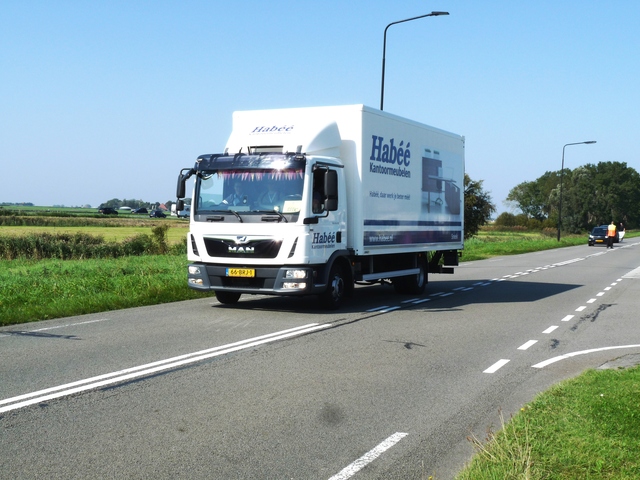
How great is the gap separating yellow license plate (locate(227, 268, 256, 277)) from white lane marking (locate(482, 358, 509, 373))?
5227 millimetres

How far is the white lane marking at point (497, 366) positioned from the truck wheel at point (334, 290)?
16.1 ft

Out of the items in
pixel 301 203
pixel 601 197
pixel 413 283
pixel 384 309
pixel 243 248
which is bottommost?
pixel 384 309

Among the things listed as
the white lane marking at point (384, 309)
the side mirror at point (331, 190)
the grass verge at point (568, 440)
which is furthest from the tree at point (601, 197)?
the grass verge at point (568, 440)

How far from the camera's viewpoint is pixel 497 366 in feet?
28.5

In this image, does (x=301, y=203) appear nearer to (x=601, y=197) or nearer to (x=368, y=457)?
(x=368, y=457)

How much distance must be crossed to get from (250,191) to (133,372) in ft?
18.9

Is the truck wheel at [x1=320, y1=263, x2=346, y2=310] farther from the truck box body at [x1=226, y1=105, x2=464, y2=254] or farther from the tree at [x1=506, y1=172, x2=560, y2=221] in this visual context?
the tree at [x1=506, y1=172, x2=560, y2=221]

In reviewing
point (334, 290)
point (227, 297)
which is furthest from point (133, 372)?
point (227, 297)

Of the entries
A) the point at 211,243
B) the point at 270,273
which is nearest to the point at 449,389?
the point at 270,273

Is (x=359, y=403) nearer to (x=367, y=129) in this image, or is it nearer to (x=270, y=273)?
(x=270, y=273)

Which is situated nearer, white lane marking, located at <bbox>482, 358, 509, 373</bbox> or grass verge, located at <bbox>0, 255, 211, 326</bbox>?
white lane marking, located at <bbox>482, 358, 509, 373</bbox>

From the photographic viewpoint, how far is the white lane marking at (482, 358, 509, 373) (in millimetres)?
8445

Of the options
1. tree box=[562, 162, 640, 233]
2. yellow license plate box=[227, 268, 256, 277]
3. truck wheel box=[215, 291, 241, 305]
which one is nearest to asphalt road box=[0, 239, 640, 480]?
truck wheel box=[215, 291, 241, 305]

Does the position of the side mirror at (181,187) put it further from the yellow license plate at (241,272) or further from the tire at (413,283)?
the tire at (413,283)
